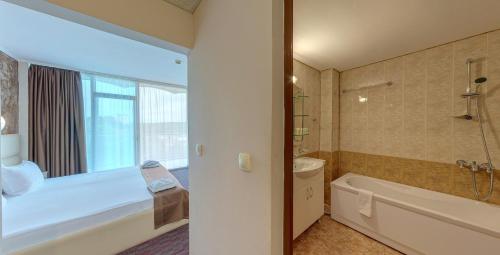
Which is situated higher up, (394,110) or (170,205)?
(394,110)

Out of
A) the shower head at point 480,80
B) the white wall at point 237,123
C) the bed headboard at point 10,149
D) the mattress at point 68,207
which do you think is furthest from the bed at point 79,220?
the shower head at point 480,80

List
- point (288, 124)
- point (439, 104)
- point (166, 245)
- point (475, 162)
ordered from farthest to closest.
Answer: point (439, 104) < point (166, 245) < point (475, 162) < point (288, 124)

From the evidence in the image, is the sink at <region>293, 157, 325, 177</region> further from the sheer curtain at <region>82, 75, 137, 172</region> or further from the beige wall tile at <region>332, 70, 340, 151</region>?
the sheer curtain at <region>82, 75, 137, 172</region>

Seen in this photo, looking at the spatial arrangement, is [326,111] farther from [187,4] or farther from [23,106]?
[23,106]

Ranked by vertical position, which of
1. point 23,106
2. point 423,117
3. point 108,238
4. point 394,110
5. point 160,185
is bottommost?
point 108,238

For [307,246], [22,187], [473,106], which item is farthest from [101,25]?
[473,106]

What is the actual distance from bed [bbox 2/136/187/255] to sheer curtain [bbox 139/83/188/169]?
7.06 ft

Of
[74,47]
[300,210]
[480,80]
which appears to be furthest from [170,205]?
[480,80]

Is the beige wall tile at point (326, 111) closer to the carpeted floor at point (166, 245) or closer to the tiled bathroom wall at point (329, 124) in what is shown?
the tiled bathroom wall at point (329, 124)

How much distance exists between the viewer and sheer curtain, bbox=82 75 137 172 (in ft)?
11.8

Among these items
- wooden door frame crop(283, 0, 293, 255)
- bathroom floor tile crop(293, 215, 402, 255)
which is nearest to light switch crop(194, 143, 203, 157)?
wooden door frame crop(283, 0, 293, 255)

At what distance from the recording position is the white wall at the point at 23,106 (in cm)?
287

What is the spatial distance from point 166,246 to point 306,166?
6.17 ft

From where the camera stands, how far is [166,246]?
1907 millimetres
